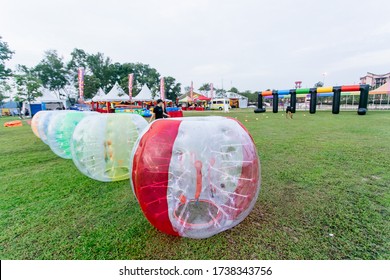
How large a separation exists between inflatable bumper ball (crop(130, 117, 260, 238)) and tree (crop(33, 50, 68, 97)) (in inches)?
1945

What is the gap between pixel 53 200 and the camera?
3160 millimetres

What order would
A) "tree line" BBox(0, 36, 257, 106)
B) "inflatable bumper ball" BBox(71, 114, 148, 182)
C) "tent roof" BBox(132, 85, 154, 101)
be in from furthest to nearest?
"tree line" BBox(0, 36, 257, 106), "tent roof" BBox(132, 85, 154, 101), "inflatable bumper ball" BBox(71, 114, 148, 182)

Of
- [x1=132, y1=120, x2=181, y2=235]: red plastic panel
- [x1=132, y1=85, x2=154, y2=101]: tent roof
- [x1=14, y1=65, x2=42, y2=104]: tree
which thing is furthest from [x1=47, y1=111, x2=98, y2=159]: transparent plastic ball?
[x1=14, y1=65, x2=42, y2=104]: tree

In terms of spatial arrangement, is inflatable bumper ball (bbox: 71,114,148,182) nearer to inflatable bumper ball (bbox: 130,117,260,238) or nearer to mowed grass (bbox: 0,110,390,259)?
mowed grass (bbox: 0,110,390,259)

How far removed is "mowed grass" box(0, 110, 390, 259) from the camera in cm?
201

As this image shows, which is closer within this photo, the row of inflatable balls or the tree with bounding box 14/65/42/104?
the row of inflatable balls

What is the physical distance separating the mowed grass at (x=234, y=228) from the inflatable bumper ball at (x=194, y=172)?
212 millimetres

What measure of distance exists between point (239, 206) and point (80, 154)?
9.54 feet

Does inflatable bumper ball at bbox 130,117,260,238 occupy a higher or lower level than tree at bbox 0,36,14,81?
lower

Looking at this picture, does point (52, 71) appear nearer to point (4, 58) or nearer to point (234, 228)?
point (4, 58)
